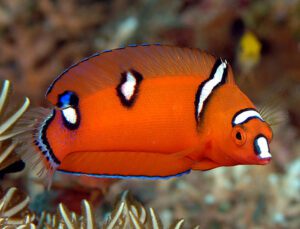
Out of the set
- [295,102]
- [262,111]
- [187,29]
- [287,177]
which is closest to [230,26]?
[187,29]

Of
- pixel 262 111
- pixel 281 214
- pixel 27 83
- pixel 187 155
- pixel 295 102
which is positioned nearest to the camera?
pixel 187 155

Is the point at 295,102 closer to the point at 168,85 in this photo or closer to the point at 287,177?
the point at 287,177

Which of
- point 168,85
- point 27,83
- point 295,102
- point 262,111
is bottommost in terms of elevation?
point 262,111

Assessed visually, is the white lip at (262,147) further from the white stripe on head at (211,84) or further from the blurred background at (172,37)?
the blurred background at (172,37)

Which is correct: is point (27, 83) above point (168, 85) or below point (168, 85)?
above

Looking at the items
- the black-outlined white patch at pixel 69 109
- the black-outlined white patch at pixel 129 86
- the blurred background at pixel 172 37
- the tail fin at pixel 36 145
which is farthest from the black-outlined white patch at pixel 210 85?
the blurred background at pixel 172 37
